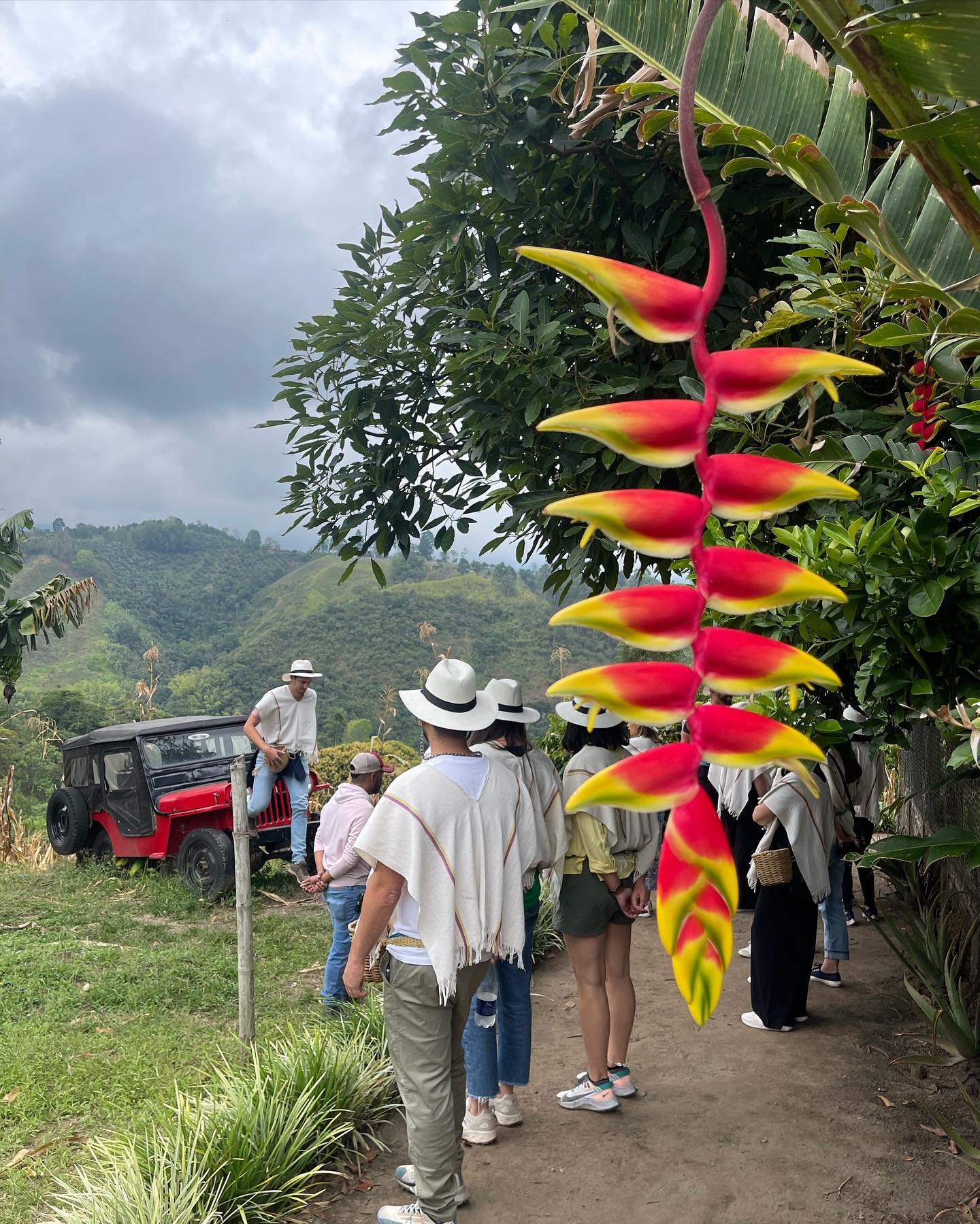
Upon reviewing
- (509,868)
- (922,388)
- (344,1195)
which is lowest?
(344,1195)

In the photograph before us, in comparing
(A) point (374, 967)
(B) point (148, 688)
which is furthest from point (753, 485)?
(B) point (148, 688)

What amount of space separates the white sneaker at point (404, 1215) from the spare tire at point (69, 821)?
9.09m

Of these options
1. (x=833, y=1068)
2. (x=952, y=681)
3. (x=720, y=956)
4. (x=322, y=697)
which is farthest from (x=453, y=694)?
(x=322, y=697)

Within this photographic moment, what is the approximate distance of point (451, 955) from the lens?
11.0 feet

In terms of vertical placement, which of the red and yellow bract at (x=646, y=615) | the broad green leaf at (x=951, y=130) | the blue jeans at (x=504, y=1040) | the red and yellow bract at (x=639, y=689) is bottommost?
the blue jeans at (x=504, y=1040)

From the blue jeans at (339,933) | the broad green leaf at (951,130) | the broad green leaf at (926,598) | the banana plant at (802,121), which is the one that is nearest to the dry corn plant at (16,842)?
the blue jeans at (339,933)

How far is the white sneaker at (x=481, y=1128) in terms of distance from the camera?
14.3 feet

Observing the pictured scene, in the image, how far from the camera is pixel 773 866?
511 centimetres

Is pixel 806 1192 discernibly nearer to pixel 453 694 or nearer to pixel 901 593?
pixel 453 694

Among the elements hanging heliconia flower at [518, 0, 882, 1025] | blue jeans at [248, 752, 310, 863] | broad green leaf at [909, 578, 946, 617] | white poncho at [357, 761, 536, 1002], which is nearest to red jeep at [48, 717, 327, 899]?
blue jeans at [248, 752, 310, 863]

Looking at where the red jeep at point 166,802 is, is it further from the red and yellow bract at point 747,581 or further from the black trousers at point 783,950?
the red and yellow bract at point 747,581

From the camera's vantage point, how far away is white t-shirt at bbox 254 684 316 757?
906cm

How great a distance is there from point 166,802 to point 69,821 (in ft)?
6.38

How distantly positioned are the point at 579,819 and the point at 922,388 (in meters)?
3.24
